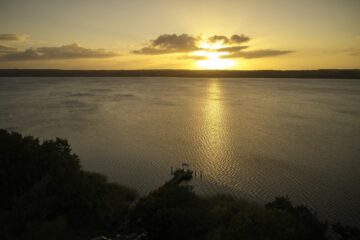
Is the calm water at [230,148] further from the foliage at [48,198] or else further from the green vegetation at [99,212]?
the foliage at [48,198]

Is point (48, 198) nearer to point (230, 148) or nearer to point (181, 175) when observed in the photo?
point (181, 175)

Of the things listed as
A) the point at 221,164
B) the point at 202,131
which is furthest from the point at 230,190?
the point at 202,131

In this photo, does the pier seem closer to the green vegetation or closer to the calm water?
the calm water

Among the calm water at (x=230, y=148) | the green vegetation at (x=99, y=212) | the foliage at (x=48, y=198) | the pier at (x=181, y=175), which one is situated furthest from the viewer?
the pier at (x=181, y=175)

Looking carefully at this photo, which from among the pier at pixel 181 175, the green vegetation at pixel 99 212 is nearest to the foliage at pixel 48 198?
the green vegetation at pixel 99 212

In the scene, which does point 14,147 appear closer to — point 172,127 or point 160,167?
point 160,167

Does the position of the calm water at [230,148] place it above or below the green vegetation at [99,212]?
below

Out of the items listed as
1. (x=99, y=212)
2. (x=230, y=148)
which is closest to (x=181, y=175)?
(x=99, y=212)

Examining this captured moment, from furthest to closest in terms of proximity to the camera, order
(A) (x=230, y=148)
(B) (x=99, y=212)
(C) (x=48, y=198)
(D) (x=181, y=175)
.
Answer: (A) (x=230, y=148), (D) (x=181, y=175), (B) (x=99, y=212), (C) (x=48, y=198)

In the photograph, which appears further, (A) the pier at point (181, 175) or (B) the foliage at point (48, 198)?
(A) the pier at point (181, 175)
